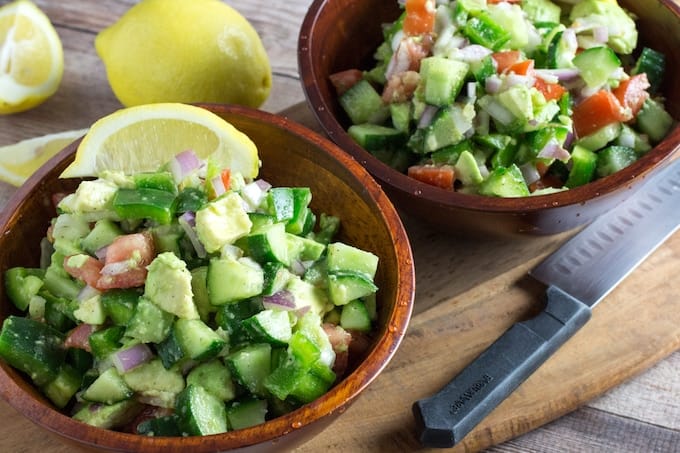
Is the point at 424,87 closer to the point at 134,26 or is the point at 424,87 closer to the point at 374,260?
the point at 374,260

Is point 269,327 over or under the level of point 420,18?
under

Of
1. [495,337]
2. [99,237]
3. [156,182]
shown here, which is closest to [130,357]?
[99,237]

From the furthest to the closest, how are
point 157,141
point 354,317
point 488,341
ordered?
1. point 488,341
2. point 157,141
3. point 354,317

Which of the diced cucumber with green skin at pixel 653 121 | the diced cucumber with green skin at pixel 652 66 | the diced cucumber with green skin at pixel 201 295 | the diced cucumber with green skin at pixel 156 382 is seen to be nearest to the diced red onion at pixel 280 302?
the diced cucumber with green skin at pixel 201 295

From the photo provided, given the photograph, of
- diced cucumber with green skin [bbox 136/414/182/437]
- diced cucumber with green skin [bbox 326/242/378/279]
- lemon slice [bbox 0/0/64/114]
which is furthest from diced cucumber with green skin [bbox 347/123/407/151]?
lemon slice [bbox 0/0/64/114]

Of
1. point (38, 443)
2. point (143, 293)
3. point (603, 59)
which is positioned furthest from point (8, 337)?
point (603, 59)

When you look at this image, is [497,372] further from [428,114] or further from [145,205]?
[145,205]

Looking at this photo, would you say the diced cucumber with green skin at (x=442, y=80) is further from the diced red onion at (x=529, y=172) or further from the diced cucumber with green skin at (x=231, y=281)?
the diced cucumber with green skin at (x=231, y=281)
